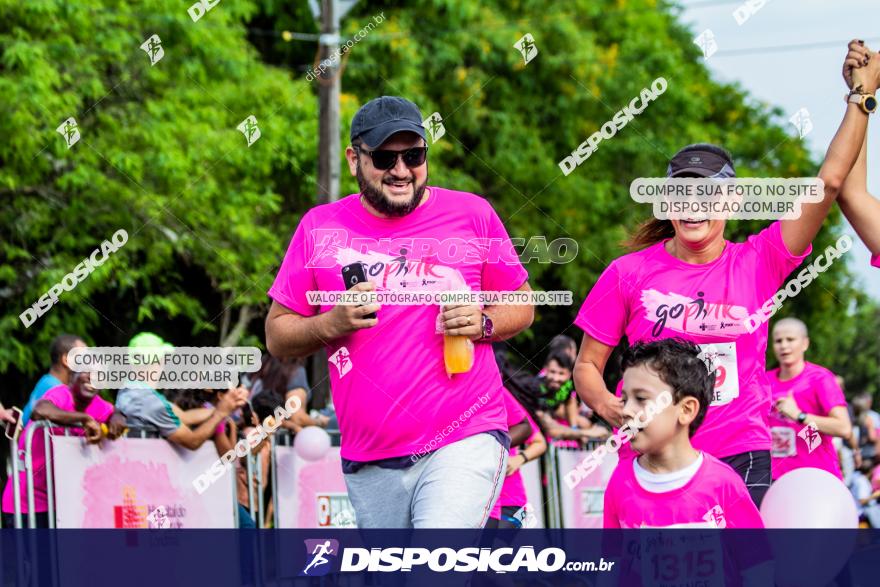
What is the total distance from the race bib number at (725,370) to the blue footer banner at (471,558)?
0.73 meters

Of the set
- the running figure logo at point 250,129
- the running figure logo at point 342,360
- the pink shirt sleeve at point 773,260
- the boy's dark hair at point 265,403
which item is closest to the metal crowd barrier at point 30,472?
the boy's dark hair at point 265,403

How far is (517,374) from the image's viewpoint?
9414 mm

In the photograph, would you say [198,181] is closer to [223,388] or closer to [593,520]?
[593,520]

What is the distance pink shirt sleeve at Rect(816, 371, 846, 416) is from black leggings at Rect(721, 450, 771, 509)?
11.6 feet

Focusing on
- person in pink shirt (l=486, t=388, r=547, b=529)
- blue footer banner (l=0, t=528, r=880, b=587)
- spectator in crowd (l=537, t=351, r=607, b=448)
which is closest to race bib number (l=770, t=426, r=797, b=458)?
blue footer banner (l=0, t=528, r=880, b=587)

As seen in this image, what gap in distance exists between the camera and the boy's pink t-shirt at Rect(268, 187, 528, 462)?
517cm

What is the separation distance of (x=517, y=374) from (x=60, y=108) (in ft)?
24.3

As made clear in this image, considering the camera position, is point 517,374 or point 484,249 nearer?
point 484,249

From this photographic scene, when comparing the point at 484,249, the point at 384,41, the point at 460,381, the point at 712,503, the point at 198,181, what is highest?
the point at 384,41

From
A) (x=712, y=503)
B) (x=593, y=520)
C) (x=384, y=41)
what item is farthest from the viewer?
(x=384, y=41)

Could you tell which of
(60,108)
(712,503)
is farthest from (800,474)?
(60,108)

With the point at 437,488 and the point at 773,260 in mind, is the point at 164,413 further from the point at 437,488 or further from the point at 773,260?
the point at 773,260

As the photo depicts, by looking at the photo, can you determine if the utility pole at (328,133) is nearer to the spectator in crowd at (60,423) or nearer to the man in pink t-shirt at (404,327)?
the spectator in crowd at (60,423)

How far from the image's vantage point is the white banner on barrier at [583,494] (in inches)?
454
